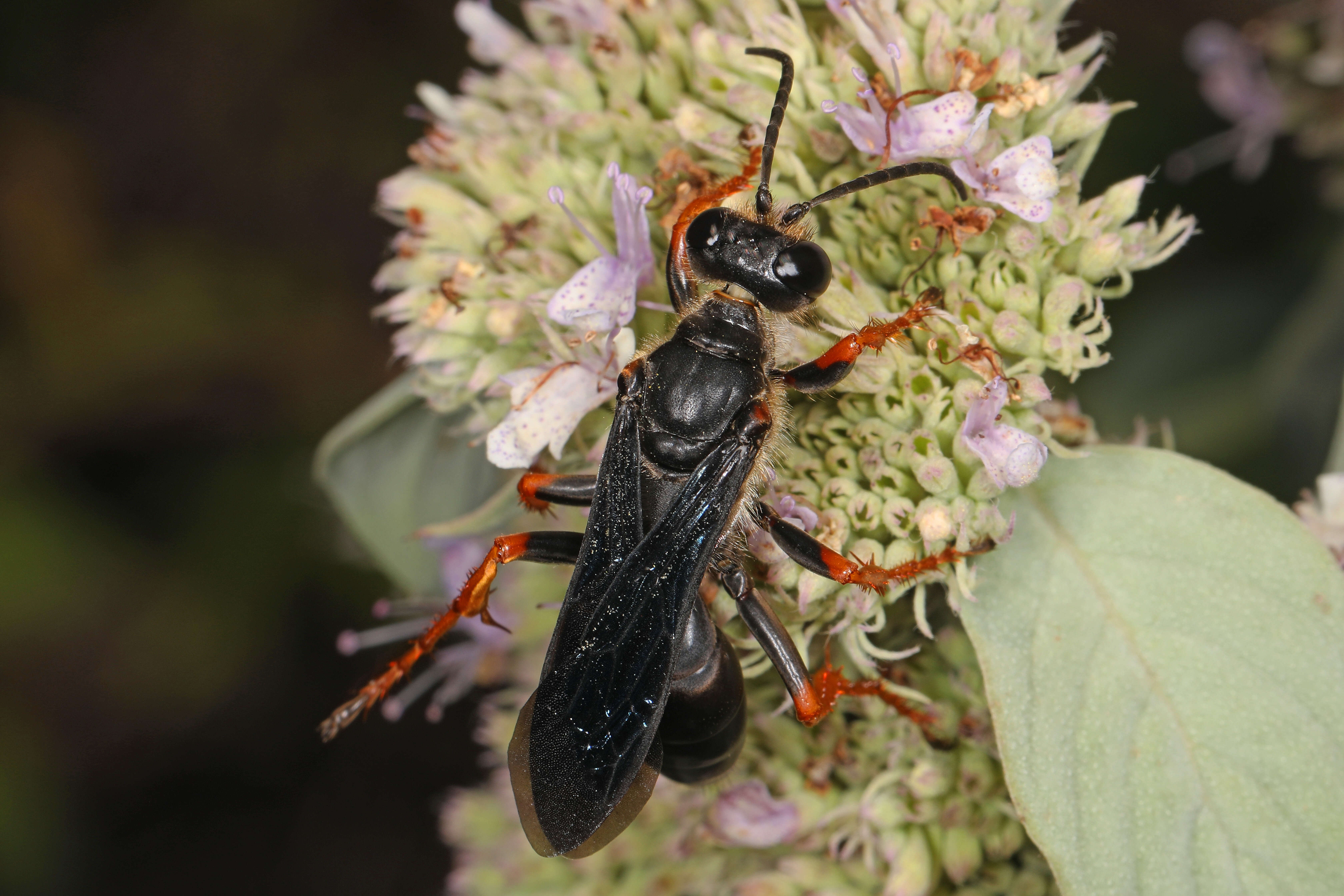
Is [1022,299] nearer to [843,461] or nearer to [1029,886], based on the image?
[843,461]

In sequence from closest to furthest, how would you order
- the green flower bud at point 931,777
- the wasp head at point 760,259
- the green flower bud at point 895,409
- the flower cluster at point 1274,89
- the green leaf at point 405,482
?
the wasp head at point 760,259 → the green flower bud at point 895,409 → the green flower bud at point 931,777 → the green leaf at point 405,482 → the flower cluster at point 1274,89

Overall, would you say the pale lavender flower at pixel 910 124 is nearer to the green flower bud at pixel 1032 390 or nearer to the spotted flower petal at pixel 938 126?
the spotted flower petal at pixel 938 126

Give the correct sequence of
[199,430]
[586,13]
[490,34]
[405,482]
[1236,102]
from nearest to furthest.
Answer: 1. [586,13]
2. [490,34]
3. [405,482]
4. [1236,102]
5. [199,430]

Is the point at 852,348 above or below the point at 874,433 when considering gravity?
above

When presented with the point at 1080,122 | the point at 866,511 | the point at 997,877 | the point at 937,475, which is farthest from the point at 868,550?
the point at 1080,122

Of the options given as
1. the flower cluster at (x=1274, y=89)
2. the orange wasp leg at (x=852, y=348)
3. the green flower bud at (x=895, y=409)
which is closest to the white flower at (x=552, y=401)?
the orange wasp leg at (x=852, y=348)
